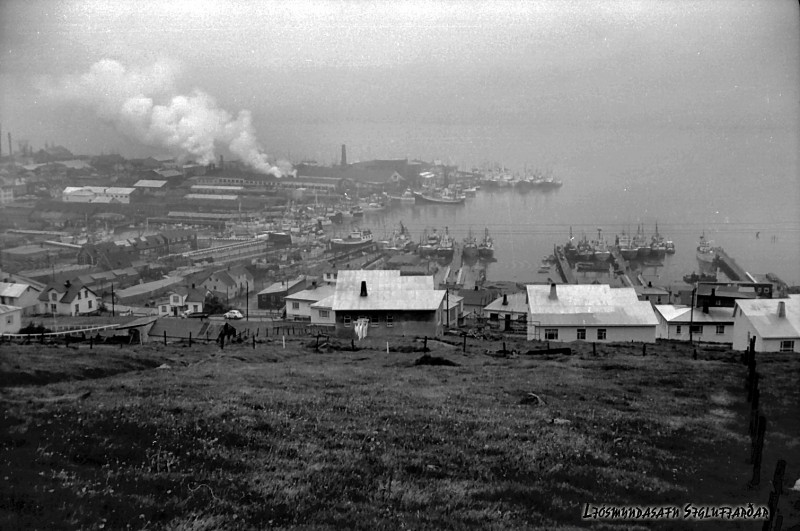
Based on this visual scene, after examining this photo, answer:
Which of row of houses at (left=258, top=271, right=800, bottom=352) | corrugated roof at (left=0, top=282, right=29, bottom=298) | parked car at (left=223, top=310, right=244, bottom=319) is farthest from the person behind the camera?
parked car at (left=223, top=310, right=244, bottom=319)

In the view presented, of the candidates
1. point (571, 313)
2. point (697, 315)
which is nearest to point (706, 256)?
point (697, 315)

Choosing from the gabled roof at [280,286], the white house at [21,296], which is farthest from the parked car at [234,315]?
the white house at [21,296]

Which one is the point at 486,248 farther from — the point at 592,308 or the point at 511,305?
the point at 592,308

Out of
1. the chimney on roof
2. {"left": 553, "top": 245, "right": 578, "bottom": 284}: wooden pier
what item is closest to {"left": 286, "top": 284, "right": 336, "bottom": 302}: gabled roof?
the chimney on roof

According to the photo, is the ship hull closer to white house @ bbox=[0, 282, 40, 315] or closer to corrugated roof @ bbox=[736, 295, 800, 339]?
white house @ bbox=[0, 282, 40, 315]

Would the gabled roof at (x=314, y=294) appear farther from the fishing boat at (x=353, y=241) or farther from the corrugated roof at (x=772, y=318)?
the fishing boat at (x=353, y=241)

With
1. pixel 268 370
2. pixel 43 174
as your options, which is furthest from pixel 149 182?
pixel 268 370
